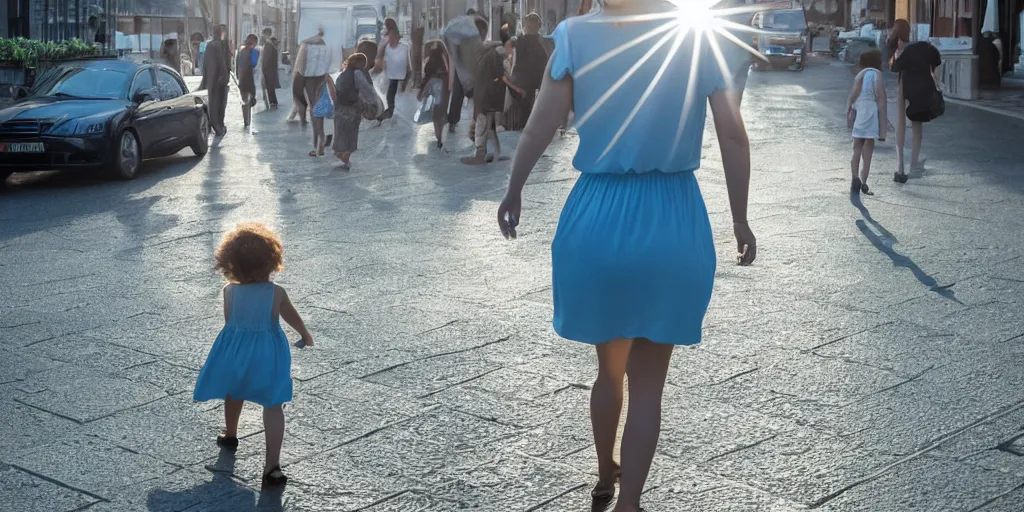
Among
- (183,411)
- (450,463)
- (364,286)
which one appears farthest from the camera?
(364,286)

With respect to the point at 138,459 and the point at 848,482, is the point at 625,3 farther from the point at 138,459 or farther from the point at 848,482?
the point at 138,459

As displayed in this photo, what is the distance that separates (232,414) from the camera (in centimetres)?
451

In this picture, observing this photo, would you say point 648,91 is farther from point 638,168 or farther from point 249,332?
point 249,332

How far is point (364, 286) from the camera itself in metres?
7.66

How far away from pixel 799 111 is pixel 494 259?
45.6ft

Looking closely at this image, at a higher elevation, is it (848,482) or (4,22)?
(4,22)

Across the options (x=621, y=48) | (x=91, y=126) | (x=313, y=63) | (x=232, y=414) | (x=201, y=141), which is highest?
(x=313, y=63)

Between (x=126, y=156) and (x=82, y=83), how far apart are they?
1551 millimetres

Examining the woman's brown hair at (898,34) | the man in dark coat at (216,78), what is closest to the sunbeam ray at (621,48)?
the woman's brown hair at (898,34)

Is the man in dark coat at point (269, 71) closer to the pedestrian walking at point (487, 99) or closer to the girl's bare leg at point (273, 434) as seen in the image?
the pedestrian walking at point (487, 99)

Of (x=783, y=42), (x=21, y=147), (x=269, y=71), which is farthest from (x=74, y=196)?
(x=783, y=42)

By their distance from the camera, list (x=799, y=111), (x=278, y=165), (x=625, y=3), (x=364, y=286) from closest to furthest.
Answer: (x=625, y=3)
(x=364, y=286)
(x=278, y=165)
(x=799, y=111)

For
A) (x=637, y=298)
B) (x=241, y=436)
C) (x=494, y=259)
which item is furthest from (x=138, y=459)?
(x=494, y=259)

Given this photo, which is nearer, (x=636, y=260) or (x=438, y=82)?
(x=636, y=260)
